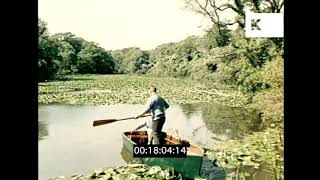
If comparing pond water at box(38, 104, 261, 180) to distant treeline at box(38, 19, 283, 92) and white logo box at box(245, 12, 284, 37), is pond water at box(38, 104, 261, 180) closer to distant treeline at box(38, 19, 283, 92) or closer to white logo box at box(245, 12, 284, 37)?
distant treeline at box(38, 19, 283, 92)

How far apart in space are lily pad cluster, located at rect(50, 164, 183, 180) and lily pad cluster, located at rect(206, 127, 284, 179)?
0.27 metres

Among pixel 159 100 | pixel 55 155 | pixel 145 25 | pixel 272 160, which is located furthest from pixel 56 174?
pixel 272 160

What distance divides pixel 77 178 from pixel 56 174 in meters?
0.10

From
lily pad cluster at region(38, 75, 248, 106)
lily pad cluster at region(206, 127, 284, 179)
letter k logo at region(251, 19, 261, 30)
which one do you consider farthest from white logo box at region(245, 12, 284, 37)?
lily pad cluster at region(206, 127, 284, 179)

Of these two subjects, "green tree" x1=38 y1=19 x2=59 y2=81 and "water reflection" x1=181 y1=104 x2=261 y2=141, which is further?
"water reflection" x1=181 y1=104 x2=261 y2=141

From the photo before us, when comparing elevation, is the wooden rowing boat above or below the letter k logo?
below

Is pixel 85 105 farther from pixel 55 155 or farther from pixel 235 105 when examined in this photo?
pixel 235 105

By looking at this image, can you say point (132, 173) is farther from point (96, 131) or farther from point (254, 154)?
point (254, 154)

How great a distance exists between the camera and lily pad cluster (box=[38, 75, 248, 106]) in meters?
2.42

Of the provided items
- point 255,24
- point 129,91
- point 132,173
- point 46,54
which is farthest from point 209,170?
point 46,54

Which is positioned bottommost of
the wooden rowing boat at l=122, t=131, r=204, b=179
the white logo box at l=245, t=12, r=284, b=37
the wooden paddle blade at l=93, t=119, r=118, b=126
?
the wooden rowing boat at l=122, t=131, r=204, b=179

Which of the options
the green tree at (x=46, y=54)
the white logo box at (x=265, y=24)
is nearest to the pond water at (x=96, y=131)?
the green tree at (x=46, y=54)
